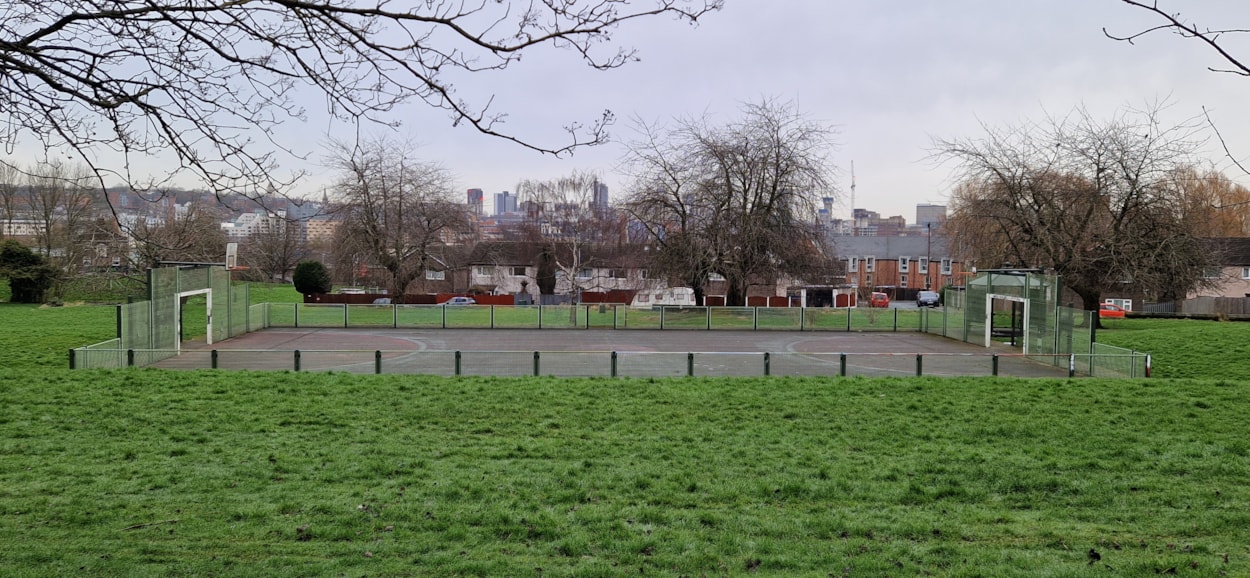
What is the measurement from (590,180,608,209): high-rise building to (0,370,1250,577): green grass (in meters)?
48.2

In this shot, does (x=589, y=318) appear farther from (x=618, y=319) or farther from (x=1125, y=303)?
(x=1125, y=303)

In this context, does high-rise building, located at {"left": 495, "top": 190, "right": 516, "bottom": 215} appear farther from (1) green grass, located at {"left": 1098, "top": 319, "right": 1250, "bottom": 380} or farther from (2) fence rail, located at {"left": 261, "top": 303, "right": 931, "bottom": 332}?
(1) green grass, located at {"left": 1098, "top": 319, "right": 1250, "bottom": 380}

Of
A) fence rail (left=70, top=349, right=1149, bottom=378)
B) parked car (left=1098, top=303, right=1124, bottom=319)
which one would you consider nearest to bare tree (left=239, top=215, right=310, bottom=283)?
fence rail (left=70, top=349, right=1149, bottom=378)

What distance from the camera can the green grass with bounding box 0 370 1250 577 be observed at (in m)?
6.95

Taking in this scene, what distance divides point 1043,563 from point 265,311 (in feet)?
111

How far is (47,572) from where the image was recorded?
20.2 feet

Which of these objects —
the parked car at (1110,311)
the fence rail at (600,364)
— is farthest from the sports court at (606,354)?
the parked car at (1110,311)

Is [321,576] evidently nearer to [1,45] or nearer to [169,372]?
[1,45]

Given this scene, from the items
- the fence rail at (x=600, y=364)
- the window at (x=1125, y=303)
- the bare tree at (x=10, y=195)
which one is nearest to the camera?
the bare tree at (x=10, y=195)

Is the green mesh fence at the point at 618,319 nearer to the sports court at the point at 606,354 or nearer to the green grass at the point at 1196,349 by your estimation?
the sports court at the point at 606,354

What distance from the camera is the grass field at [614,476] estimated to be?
6.95 meters

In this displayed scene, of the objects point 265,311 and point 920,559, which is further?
point 265,311

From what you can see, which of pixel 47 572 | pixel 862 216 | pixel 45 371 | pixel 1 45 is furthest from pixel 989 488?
pixel 862 216

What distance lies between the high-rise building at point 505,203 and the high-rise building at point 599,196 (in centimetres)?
736
